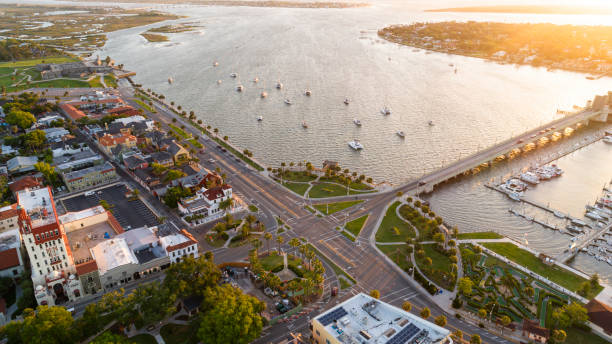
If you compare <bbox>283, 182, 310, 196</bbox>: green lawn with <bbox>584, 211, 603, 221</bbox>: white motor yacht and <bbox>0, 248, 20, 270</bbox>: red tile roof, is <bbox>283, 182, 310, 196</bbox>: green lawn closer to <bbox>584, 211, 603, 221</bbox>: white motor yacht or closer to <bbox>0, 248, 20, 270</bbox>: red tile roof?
<bbox>0, 248, 20, 270</bbox>: red tile roof

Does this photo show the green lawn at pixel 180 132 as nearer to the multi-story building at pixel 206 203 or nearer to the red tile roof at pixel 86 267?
the multi-story building at pixel 206 203

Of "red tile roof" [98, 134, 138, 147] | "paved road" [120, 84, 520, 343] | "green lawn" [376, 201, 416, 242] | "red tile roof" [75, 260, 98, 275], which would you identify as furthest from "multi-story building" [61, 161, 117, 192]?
"green lawn" [376, 201, 416, 242]

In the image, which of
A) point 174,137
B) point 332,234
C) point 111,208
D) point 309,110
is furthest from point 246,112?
point 332,234

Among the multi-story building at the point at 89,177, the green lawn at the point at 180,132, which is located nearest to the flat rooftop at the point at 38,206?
the multi-story building at the point at 89,177

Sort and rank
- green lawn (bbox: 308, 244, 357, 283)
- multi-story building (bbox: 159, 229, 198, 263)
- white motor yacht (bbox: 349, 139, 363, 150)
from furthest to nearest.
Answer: white motor yacht (bbox: 349, 139, 363, 150)
multi-story building (bbox: 159, 229, 198, 263)
green lawn (bbox: 308, 244, 357, 283)

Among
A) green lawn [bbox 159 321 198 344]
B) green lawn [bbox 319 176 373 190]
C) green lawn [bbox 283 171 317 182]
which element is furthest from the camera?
green lawn [bbox 283 171 317 182]

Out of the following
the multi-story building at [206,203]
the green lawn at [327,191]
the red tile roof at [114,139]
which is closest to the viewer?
the multi-story building at [206,203]
